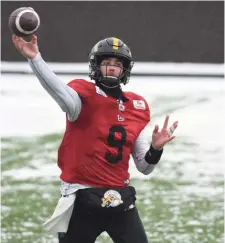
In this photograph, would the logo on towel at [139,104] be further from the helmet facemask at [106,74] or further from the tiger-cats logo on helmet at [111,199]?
the tiger-cats logo on helmet at [111,199]

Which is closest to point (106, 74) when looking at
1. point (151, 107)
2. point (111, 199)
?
point (111, 199)

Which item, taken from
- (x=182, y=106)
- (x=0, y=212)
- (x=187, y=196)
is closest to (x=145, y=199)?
(x=187, y=196)

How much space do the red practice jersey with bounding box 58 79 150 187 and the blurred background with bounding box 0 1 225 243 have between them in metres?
2.36

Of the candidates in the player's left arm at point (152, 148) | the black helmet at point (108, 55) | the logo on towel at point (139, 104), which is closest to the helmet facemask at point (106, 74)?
the black helmet at point (108, 55)

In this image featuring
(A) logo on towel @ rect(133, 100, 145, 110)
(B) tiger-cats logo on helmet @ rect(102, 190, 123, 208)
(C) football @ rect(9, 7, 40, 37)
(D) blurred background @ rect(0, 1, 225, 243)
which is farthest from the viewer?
(D) blurred background @ rect(0, 1, 225, 243)

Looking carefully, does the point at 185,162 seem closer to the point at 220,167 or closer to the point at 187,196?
the point at 220,167

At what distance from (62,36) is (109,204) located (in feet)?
44.5

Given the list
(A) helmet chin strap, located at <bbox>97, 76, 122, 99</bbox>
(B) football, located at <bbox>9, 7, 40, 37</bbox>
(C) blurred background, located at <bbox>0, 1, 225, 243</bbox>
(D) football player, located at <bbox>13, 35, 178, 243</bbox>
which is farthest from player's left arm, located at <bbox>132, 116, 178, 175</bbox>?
(C) blurred background, located at <bbox>0, 1, 225, 243</bbox>

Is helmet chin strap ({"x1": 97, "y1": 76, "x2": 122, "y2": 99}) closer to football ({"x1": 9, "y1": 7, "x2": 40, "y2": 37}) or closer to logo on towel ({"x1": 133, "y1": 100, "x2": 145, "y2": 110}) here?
logo on towel ({"x1": 133, "y1": 100, "x2": 145, "y2": 110})

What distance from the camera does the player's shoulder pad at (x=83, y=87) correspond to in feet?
15.5

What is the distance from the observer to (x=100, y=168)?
4766 millimetres

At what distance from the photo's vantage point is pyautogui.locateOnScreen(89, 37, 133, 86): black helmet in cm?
488

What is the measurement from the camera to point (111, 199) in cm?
475

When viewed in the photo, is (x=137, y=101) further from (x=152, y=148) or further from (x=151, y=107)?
(x=151, y=107)
